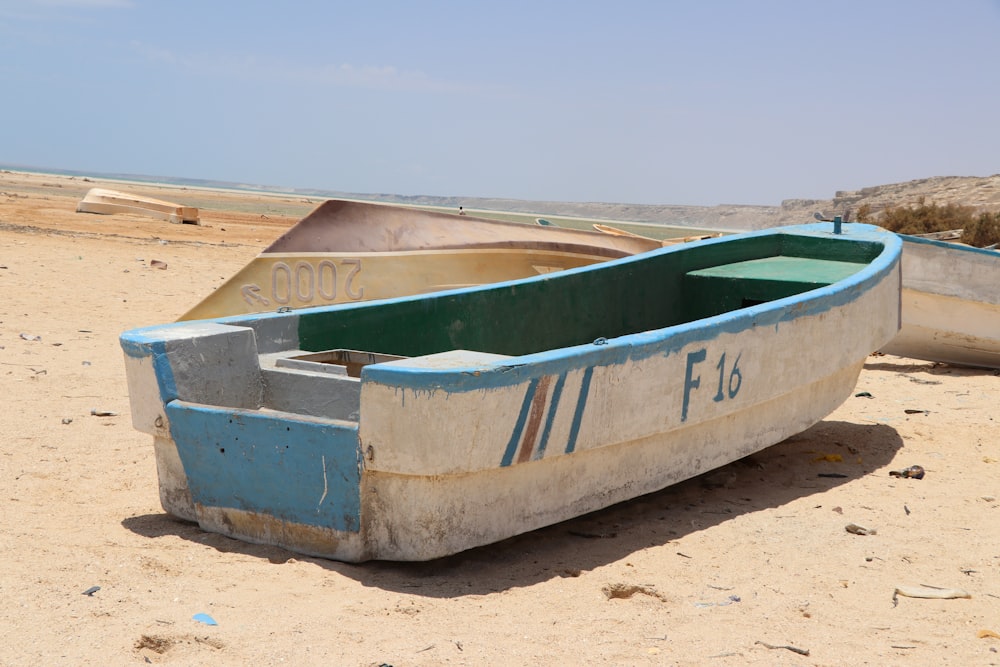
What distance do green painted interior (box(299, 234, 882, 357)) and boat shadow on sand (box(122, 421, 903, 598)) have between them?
927 mm

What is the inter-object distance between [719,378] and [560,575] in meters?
1.07

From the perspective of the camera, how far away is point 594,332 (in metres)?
5.43

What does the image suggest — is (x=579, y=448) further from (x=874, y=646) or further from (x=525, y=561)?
(x=874, y=646)

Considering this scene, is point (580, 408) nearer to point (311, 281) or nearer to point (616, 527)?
point (616, 527)

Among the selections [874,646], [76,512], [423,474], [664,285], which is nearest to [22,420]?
[76,512]

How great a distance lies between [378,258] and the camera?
8.18 m

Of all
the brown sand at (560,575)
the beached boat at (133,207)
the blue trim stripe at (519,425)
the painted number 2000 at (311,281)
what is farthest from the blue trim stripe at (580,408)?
the beached boat at (133,207)

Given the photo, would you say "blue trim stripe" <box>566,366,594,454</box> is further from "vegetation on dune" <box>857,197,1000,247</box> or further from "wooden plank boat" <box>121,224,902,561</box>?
"vegetation on dune" <box>857,197,1000,247</box>

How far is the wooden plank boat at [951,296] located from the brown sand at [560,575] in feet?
6.96

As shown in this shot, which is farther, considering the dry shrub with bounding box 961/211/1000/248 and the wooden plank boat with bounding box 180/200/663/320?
the dry shrub with bounding box 961/211/1000/248

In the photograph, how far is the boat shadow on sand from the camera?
3207 millimetres

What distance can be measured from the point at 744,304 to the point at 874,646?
299 cm

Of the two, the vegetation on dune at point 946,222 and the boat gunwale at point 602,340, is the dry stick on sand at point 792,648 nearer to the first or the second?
the boat gunwale at point 602,340

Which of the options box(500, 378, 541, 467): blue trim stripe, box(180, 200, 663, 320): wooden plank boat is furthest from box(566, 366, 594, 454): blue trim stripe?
box(180, 200, 663, 320): wooden plank boat
